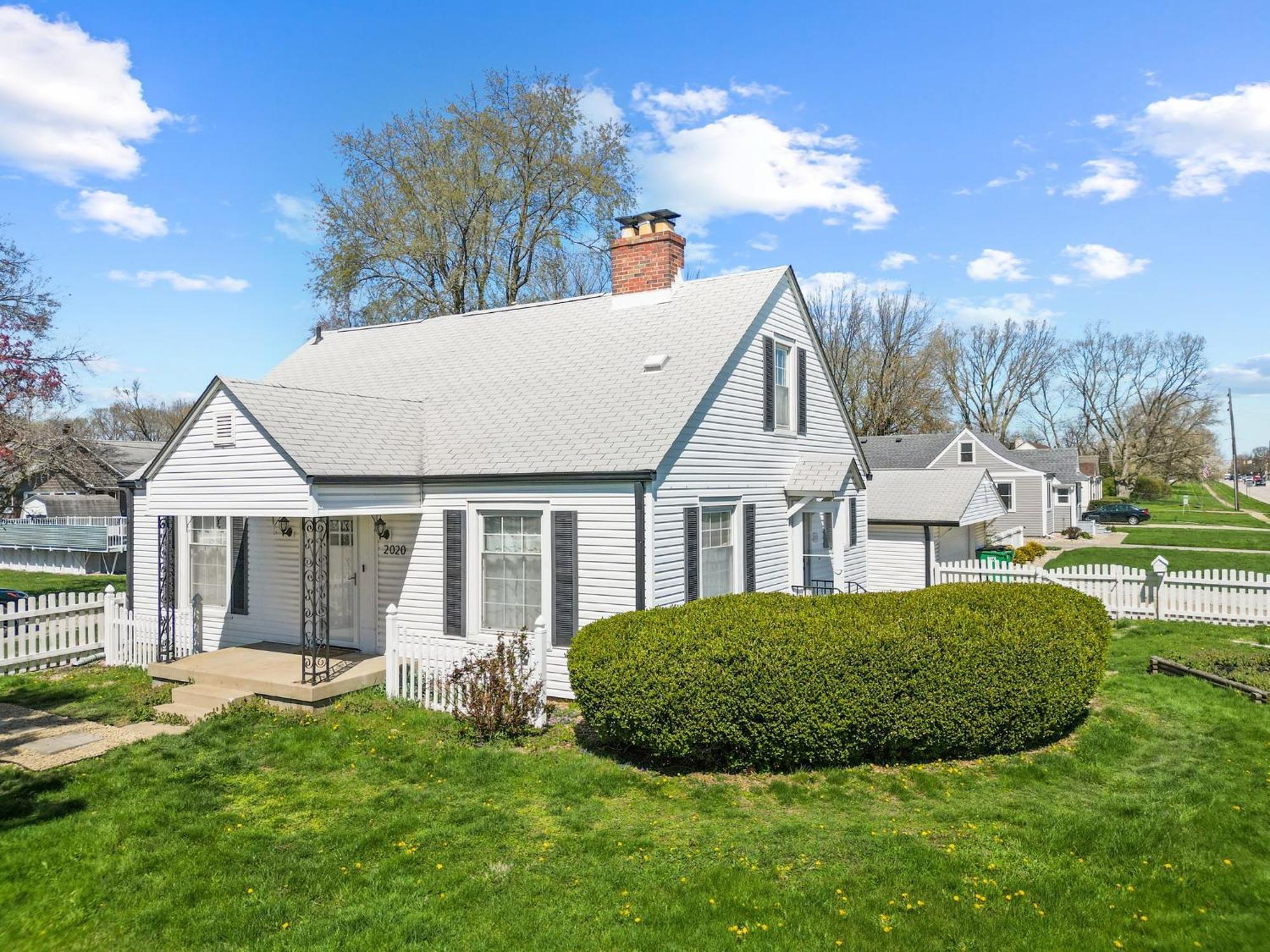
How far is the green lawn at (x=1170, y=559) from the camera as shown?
27.9 m

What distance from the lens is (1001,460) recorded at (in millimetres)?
42688

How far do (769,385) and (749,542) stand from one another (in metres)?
3.00

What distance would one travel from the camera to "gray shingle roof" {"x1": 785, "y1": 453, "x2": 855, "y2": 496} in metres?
14.7

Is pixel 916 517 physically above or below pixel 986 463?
below

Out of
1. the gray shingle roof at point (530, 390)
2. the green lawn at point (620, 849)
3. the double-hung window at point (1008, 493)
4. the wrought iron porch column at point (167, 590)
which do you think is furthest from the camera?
the double-hung window at point (1008, 493)

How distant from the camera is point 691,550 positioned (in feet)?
38.9

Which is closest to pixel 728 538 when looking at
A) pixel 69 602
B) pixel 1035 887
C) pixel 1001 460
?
pixel 1035 887

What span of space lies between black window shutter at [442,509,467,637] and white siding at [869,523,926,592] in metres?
12.3

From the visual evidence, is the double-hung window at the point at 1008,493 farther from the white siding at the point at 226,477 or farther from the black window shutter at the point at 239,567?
the white siding at the point at 226,477

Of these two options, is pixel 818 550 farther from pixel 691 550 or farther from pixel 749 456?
pixel 691 550

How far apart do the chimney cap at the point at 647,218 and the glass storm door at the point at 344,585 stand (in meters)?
7.55

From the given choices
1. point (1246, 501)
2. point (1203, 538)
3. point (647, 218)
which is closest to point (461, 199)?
point (647, 218)

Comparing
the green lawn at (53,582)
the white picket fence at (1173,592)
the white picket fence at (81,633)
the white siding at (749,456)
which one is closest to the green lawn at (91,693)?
the white picket fence at (81,633)

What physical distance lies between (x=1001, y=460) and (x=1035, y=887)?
4078 cm
